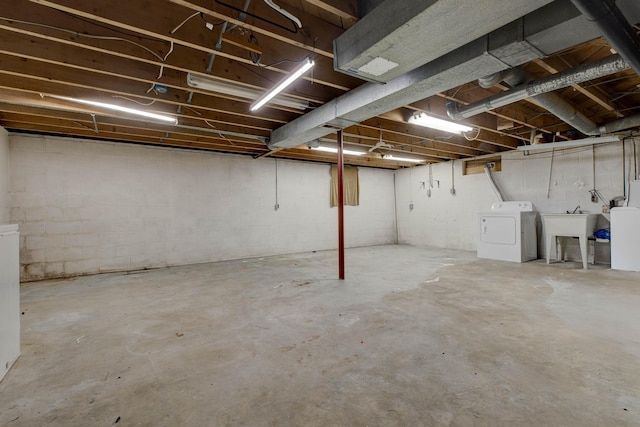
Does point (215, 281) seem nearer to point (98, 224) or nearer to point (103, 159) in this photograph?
point (98, 224)

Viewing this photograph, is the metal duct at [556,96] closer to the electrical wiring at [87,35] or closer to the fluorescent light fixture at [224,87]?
the fluorescent light fixture at [224,87]

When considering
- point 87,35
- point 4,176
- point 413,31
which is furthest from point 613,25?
point 4,176

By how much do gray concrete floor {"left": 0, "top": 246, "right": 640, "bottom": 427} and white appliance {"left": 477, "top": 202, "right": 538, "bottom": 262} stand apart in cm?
165

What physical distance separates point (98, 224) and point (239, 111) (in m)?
3.42

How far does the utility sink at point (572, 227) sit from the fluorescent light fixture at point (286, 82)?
512 cm

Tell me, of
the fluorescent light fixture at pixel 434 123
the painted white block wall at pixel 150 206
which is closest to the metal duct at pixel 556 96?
the fluorescent light fixture at pixel 434 123

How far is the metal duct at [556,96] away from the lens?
7.77ft

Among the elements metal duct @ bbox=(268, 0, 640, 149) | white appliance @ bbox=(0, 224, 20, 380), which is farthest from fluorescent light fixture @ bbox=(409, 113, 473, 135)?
white appliance @ bbox=(0, 224, 20, 380)

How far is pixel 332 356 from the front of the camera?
200cm

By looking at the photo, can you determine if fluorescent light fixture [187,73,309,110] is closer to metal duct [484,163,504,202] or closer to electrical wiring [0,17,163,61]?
electrical wiring [0,17,163,61]

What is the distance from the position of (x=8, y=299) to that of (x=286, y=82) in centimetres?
259

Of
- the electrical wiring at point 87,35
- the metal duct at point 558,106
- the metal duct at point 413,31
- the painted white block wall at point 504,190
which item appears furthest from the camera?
the painted white block wall at point 504,190

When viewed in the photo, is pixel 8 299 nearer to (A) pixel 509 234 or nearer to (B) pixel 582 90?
(B) pixel 582 90

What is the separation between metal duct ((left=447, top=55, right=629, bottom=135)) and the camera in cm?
237
